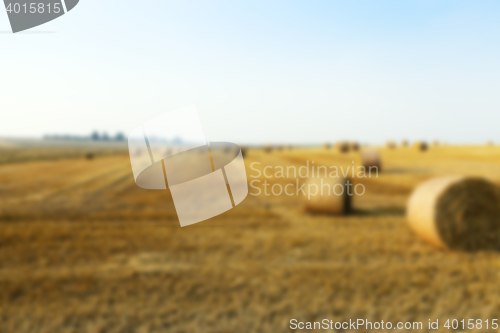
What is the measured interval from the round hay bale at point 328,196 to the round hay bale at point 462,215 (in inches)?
92.5

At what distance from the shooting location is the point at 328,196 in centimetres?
918

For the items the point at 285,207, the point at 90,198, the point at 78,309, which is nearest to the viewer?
the point at 78,309

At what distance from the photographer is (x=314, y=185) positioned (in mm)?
9453

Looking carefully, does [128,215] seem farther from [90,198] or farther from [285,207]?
[285,207]

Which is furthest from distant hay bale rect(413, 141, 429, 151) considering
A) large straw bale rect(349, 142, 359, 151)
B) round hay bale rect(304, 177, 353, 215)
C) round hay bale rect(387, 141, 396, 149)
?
round hay bale rect(304, 177, 353, 215)

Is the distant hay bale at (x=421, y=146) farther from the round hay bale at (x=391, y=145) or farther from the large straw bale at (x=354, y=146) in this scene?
the large straw bale at (x=354, y=146)

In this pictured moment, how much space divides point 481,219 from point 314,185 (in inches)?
154

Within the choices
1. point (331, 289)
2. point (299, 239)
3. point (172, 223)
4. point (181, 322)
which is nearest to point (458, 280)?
point (331, 289)

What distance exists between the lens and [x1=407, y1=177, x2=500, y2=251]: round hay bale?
6.50m

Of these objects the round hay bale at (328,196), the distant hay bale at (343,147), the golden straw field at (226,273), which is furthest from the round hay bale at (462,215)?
the distant hay bale at (343,147)

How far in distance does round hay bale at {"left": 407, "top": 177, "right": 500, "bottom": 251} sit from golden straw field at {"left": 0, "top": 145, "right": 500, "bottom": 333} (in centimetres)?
30

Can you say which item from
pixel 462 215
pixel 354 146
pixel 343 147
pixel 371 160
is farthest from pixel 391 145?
pixel 462 215

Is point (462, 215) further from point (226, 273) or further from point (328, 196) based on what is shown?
point (226, 273)

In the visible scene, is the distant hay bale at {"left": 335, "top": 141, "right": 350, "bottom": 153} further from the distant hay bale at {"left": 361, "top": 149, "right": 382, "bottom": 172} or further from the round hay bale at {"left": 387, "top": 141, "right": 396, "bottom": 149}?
the distant hay bale at {"left": 361, "top": 149, "right": 382, "bottom": 172}
